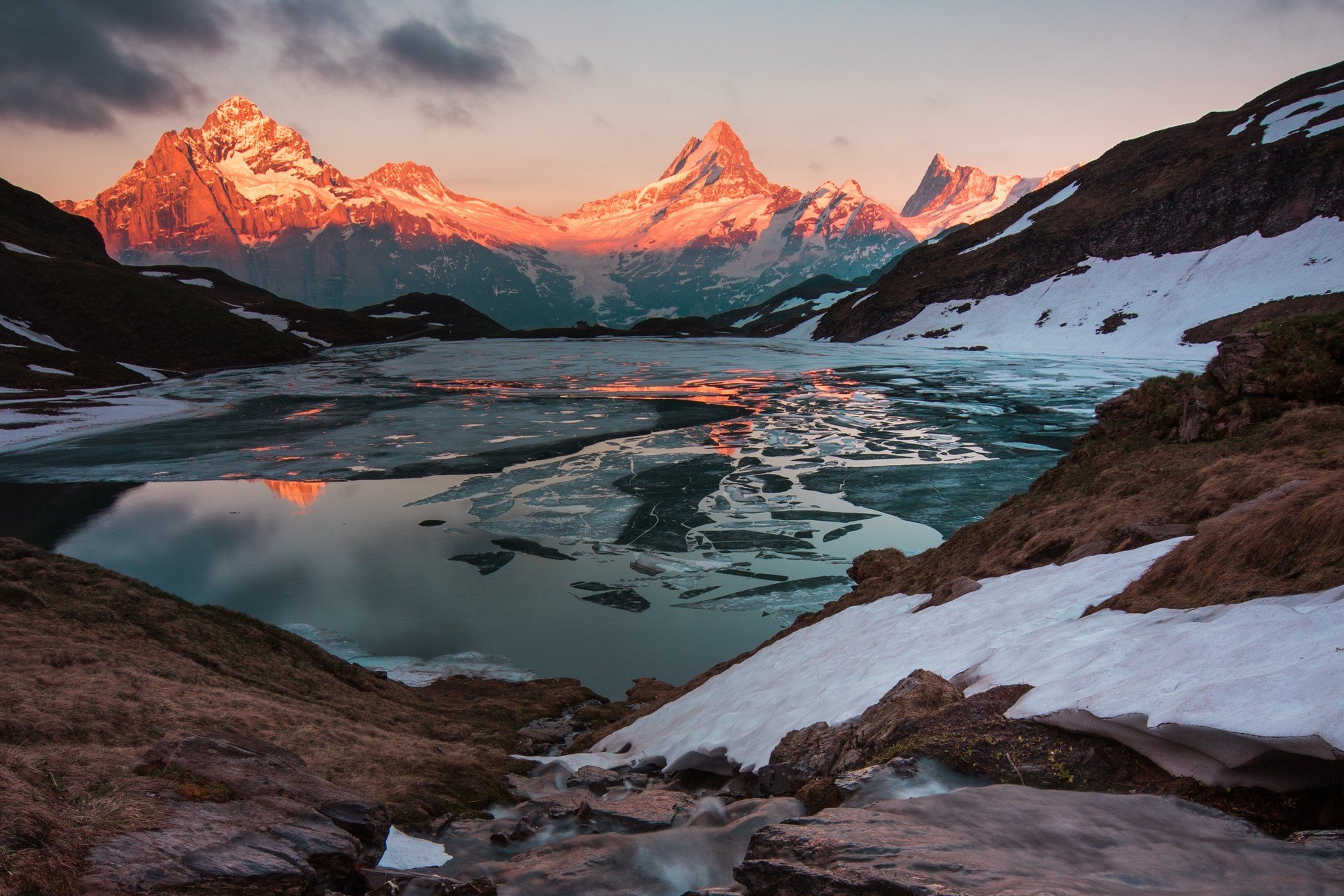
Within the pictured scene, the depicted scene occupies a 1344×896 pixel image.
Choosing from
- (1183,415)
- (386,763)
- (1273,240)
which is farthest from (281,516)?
(1273,240)

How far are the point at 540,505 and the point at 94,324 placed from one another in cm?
9530

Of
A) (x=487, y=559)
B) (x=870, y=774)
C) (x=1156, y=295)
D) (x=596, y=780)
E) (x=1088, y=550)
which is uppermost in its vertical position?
(x=1156, y=295)

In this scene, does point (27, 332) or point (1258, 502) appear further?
point (27, 332)

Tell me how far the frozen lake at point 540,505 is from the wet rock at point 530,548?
10 centimetres

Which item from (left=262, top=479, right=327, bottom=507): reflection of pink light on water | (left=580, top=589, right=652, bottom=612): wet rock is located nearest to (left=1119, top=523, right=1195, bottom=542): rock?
(left=580, top=589, right=652, bottom=612): wet rock

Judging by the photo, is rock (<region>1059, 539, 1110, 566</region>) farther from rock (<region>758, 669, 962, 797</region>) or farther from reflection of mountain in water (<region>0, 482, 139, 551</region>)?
reflection of mountain in water (<region>0, 482, 139, 551</region>)

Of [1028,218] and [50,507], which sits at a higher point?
[1028,218]

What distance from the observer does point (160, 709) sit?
27.8ft

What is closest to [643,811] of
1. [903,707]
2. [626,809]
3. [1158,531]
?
[626,809]

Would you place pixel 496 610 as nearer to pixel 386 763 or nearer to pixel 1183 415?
pixel 386 763

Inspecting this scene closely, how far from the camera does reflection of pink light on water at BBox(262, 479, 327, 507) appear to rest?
1200 inches

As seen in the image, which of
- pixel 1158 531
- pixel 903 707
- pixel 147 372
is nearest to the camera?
pixel 903 707

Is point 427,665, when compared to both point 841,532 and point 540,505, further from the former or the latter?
point 841,532

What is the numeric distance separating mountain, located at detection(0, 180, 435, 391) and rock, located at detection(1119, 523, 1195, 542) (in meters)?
81.3
